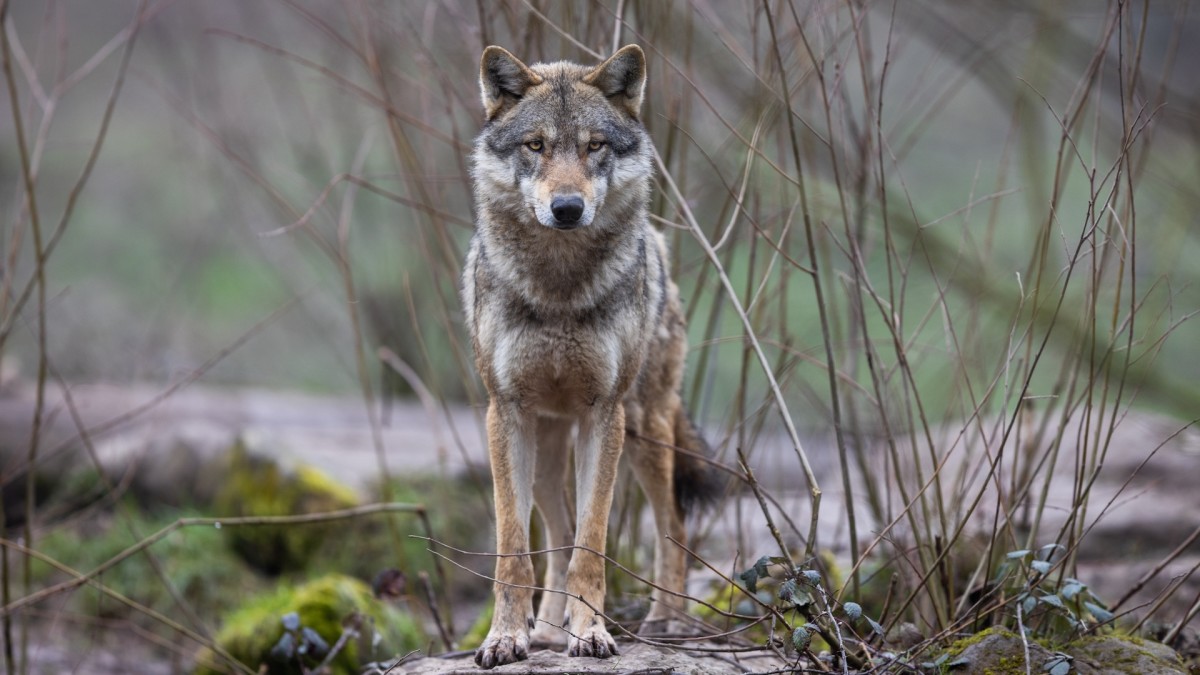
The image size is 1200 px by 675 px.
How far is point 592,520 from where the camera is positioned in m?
4.83

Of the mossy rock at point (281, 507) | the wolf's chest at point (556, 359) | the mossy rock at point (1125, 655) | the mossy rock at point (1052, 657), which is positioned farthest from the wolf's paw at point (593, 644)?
the mossy rock at point (281, 507)

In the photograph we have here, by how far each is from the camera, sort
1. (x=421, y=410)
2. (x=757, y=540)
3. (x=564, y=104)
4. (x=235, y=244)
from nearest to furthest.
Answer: (x=564, y=104) → (x=757, y=540) → (x=421, y=410) → (x=235, y=244)

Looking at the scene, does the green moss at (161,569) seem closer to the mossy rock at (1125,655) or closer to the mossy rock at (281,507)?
the mossy rock at (281,507)

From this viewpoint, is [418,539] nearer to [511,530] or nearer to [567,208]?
[511,530]

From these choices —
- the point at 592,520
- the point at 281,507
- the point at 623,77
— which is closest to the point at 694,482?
the point at 592,520

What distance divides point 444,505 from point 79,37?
574 inches

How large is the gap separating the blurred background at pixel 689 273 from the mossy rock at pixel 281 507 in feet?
0.20

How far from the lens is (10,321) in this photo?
5.94m

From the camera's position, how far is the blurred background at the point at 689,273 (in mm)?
5070

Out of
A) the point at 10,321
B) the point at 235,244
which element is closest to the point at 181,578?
the point at 10,321

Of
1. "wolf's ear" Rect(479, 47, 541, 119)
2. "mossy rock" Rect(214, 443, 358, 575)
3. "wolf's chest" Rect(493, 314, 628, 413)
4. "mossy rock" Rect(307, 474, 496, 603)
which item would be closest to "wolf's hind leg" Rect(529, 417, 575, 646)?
"wolf's chest" Rect(493, 314, 628, 413)

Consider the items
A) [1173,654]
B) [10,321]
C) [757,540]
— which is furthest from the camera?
[757,540]

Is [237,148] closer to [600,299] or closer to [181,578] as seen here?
[181,578]

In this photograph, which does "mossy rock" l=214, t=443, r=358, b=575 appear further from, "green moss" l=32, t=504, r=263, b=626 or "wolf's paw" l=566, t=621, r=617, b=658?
"wolf's paw" l=566, t=621, r=617, b=658
